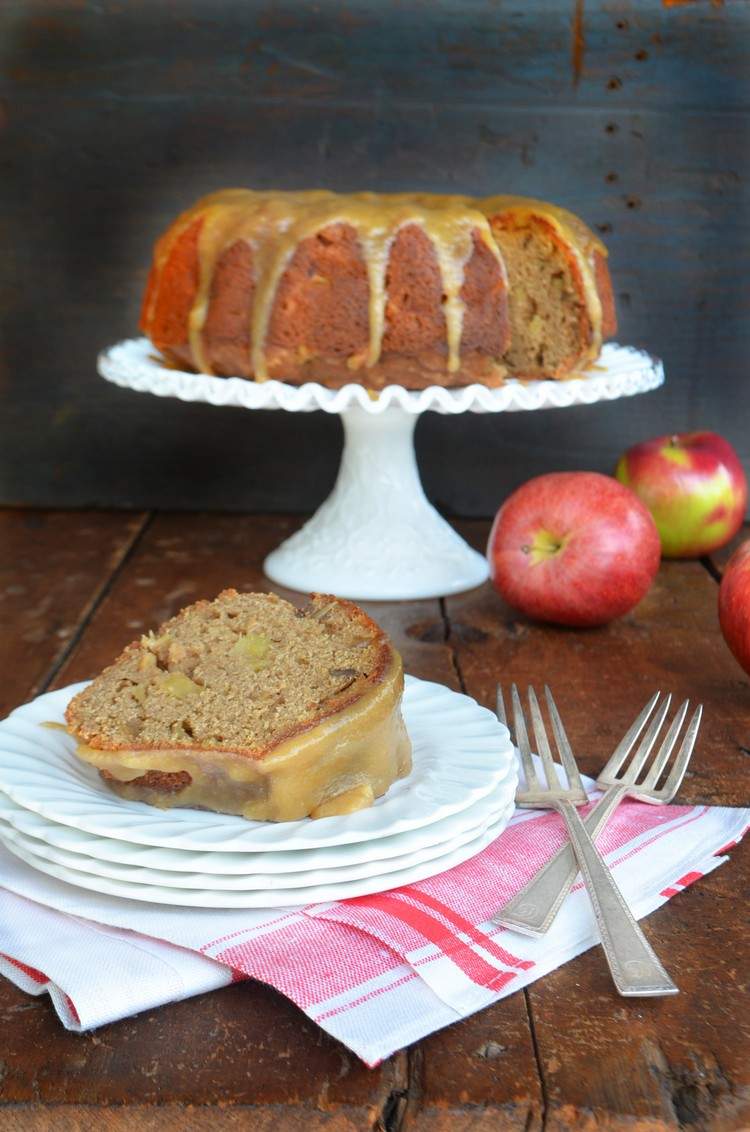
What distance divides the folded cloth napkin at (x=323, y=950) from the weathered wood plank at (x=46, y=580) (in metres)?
0.45

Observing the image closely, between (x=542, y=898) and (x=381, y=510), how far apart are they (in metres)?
0.84

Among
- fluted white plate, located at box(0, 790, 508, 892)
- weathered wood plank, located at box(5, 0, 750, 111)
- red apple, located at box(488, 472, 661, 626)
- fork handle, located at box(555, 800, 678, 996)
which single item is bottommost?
red apple, located at box(488, 472, 661, 626)

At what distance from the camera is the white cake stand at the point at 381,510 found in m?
1.38

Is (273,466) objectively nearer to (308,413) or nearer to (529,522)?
(308,413)

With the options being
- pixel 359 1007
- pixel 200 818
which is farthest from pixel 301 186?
pixel 359 1007

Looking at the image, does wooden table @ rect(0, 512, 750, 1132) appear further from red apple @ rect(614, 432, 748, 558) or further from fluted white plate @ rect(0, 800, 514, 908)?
red apple @ rect(614, 432, 748, 558)

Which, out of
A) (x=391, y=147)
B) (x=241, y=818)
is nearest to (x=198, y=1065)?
(x=241, y=818)

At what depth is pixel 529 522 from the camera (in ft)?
4.45

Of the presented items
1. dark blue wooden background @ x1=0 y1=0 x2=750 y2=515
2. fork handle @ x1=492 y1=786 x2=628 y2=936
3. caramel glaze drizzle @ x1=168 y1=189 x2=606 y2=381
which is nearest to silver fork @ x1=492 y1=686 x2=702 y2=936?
fork handle @ x1=492 y1=786 x2=628 y2=936

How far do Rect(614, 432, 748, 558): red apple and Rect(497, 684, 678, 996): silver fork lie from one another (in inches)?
28.2

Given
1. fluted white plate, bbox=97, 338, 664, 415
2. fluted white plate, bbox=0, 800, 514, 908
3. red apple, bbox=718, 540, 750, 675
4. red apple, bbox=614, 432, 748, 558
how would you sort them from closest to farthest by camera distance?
1. fluted white plate, bbox=0, 800, 514, 908
2. red apple, bbox=718, 540, 750, 675
3. fluted white plate, bbox=97, 338, 664, 415
4. red apple, bbox=614, 432, 748, 558

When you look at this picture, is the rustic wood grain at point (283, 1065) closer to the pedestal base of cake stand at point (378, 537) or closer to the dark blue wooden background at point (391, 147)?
the pedestal base of cake stand at point (378, 537)

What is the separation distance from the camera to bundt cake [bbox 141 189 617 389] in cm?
135

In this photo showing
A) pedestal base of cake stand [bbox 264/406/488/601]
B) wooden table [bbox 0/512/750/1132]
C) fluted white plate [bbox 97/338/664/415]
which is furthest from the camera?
pedestal base of cake stand [bbox 264/406/488/601]
